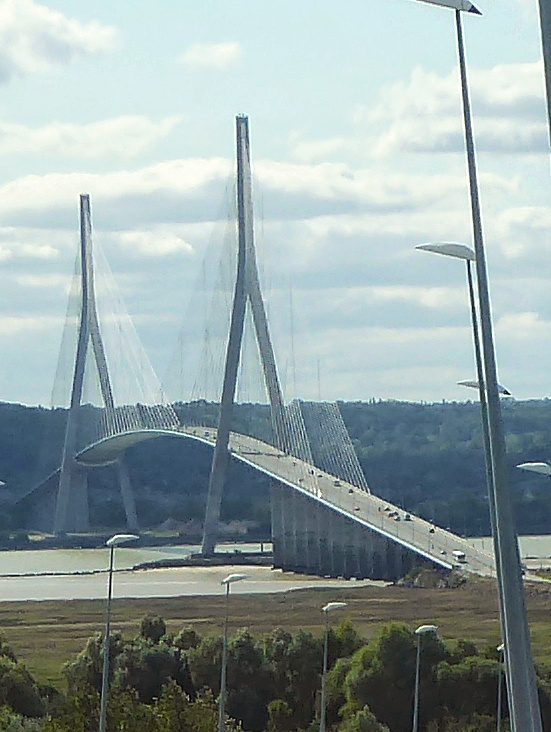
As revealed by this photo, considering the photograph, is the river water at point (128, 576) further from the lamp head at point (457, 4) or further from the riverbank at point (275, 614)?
the lamp head at point (457, 4)

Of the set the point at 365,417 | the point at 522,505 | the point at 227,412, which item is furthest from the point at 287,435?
the point at 365,417

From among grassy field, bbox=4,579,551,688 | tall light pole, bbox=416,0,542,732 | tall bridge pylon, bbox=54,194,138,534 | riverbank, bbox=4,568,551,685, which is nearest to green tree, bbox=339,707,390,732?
riverbank, bbox=4,568,551,685

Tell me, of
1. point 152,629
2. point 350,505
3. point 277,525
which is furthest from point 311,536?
point 152,629

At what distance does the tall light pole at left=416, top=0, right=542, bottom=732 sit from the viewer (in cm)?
1205

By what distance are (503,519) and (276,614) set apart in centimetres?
3392

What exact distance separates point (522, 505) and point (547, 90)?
2939 inches

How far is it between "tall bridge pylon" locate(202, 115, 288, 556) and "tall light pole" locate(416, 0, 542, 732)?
48330 millimetres

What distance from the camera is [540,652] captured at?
35250 mm

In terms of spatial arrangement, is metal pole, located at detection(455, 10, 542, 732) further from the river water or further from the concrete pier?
the concrete pier

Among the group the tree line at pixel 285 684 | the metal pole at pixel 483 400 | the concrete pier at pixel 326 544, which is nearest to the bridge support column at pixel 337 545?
the concrete pier at pixel 326 544

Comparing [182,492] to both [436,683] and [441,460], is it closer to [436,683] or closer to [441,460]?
[441,460]

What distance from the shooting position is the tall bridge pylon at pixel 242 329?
6144cm

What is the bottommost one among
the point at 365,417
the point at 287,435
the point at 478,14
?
the point at 478,14

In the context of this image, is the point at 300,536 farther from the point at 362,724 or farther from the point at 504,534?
the point at 504,534
